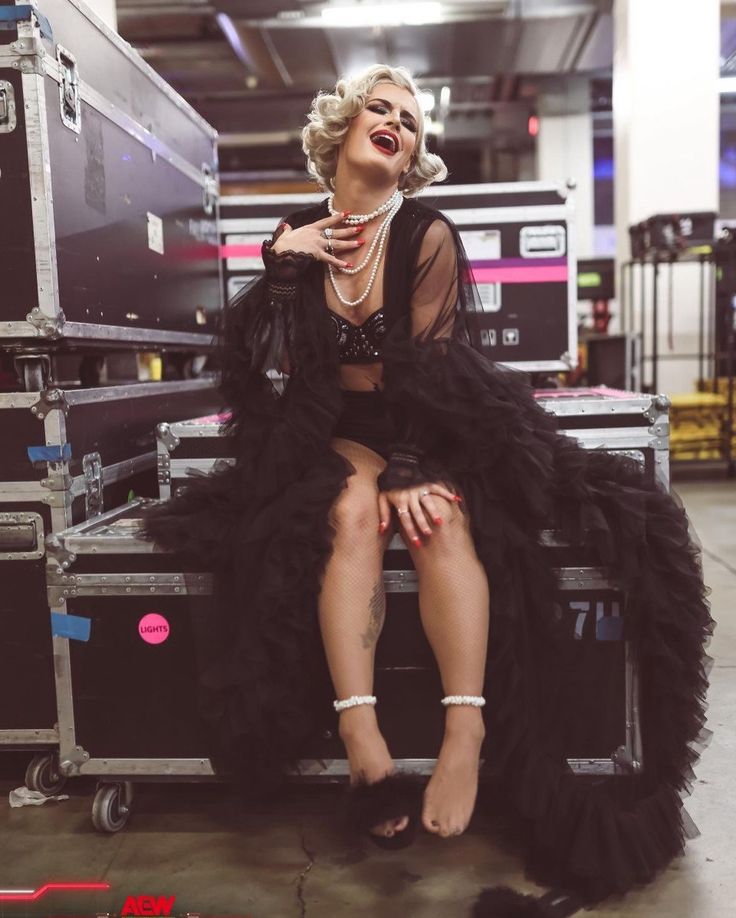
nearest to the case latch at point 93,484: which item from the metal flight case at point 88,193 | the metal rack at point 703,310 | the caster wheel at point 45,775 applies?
the metal flight case at point 88,193

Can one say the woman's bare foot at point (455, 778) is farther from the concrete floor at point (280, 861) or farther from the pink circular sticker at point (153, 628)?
the pink circular sticker at point (153, 628)

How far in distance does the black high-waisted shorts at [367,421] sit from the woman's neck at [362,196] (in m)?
0.40

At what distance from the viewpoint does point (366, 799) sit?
4.65 ft

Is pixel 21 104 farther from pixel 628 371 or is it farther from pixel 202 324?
pixel 628 371

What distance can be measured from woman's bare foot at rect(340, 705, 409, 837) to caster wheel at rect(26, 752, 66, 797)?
0.76 metres

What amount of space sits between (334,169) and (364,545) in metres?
0.90

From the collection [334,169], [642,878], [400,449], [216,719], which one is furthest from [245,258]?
[642,878]

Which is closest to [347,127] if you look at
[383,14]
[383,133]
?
[383,133]

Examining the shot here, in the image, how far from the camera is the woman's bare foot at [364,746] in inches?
56.6

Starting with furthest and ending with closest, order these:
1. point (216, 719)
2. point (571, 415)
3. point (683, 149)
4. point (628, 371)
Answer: point (683, 149)
point (628, 371)
point (571, 415)
point (216, 719)

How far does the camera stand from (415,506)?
59.9 inches

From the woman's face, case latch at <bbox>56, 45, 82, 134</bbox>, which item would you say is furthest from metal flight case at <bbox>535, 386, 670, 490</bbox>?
case latch at <bbox>56, 45, 82, 134</bbox>

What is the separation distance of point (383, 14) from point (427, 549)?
6851 millimetres

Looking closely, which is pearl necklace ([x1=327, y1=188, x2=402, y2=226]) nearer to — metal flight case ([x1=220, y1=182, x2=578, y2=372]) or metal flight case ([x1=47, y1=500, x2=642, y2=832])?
metal flight case ([x1=47, y1=500, x2=642, y2=832])
